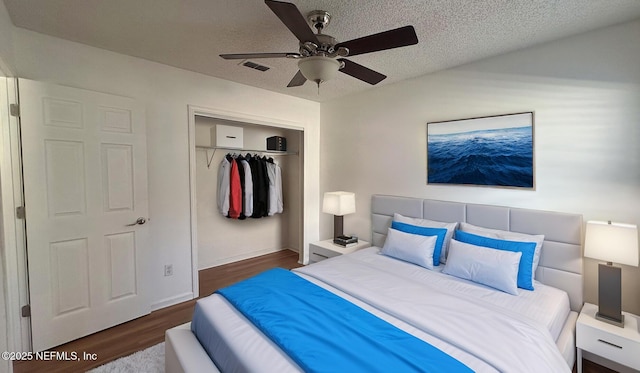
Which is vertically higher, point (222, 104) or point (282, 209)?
point (222, 104)

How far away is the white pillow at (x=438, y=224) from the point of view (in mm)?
2518

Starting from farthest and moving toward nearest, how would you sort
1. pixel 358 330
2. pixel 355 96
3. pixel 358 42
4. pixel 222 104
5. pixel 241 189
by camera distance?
pixel 241 189 → pixel 355 96 → pixel 222 104 → pixel 358 42 → pixel 358 330

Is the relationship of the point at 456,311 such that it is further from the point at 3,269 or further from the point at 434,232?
the point at 3,269

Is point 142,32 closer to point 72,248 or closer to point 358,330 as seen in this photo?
point 72,248

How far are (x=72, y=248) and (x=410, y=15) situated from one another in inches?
123

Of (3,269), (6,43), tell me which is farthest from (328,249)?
(6,43)

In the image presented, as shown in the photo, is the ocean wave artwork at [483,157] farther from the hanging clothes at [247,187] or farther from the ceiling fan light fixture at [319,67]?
the hanging clothes at [247,187]

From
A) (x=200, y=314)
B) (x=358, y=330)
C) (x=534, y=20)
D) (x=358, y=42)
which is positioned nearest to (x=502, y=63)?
(x=534, y=20)

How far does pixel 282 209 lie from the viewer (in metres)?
4.43

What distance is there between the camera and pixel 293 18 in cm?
132

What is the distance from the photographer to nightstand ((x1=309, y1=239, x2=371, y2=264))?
3156mm

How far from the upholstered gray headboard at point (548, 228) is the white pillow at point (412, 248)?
415 millimetres

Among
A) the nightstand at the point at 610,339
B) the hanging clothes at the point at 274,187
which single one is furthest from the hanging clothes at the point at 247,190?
the nightstand at the point at 610,339

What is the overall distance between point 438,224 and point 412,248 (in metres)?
0.42
